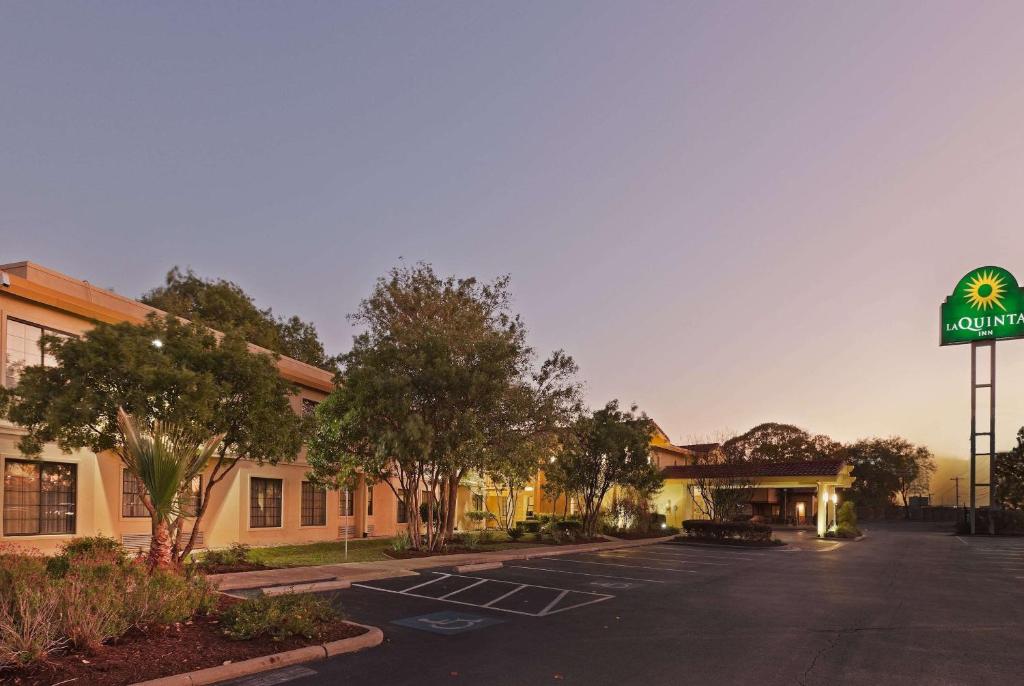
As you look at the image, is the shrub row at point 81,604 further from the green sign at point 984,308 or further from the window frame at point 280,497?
the green sign at point 984,308

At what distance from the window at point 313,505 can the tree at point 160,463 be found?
14252 mm

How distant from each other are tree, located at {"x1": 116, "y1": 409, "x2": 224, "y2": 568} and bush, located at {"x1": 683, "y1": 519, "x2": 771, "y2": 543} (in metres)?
28.8

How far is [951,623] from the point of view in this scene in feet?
43.3

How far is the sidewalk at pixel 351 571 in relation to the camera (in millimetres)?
15538

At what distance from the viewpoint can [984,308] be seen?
159ft

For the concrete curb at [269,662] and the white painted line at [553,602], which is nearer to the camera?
the concrete curb at [269,662]

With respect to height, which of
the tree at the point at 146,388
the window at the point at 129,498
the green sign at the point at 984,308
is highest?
the green sign at the point at 984,308

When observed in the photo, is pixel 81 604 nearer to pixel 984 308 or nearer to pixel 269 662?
pixel 269 662

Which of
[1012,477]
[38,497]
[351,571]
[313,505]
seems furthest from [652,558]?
[1012,477]

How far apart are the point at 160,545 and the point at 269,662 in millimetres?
6409

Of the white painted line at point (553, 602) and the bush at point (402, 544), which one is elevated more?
the white painted line at point (553, 602)

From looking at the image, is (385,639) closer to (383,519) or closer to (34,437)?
(34,437)

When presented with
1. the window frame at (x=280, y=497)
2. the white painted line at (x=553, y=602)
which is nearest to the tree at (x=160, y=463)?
the white painted line at (x=553, y=602)

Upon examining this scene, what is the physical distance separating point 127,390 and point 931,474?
9465 centimetres
